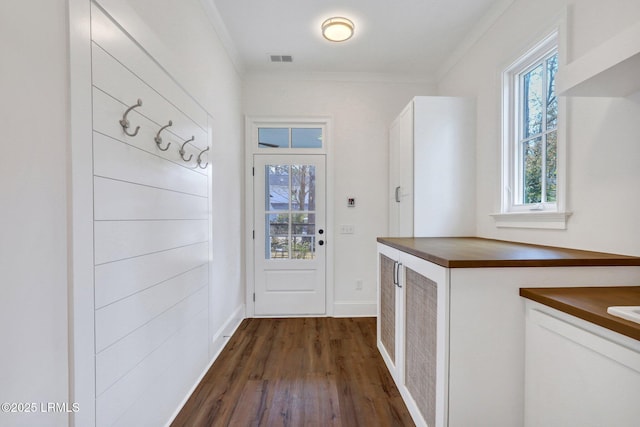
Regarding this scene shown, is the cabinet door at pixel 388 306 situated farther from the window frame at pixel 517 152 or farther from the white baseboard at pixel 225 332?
the white baseboard at pixel 225 332

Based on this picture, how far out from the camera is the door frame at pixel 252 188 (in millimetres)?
3123

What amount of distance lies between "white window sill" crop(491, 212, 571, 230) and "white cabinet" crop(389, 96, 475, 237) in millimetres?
324

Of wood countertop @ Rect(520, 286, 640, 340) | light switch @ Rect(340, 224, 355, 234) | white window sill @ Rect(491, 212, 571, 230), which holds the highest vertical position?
white window sill @ Rect(491, 212, 571, 230)

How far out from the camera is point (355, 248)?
3.19m

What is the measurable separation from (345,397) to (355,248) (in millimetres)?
1640

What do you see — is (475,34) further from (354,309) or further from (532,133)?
(354,309)

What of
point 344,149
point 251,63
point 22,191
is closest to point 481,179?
point 344,149

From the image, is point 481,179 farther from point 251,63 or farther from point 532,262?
point 251,63

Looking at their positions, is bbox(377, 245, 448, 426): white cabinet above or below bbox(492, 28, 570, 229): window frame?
below

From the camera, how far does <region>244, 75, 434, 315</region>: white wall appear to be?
3162mm

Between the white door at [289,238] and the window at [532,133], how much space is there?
68.3 inches

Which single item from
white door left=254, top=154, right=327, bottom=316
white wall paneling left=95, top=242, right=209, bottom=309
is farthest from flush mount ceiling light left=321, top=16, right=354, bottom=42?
white wall paneling left=95, top=242, right=209, bottom=309

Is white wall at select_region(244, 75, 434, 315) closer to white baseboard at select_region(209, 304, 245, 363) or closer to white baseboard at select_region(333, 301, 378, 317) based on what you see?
white baseboard at select_region(333, 301, 378, 317)

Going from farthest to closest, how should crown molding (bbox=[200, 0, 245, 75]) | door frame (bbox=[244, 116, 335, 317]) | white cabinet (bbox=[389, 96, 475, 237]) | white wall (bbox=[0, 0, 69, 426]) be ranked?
door frame (bbox=[244, 116, 335, 317]) < white cabinet (bbox=[389, 96, 475, 237]) < crown molding (bbox=[200, 0, 245, 75]) < white wall (bbox=[0, 0, 69, 426])
